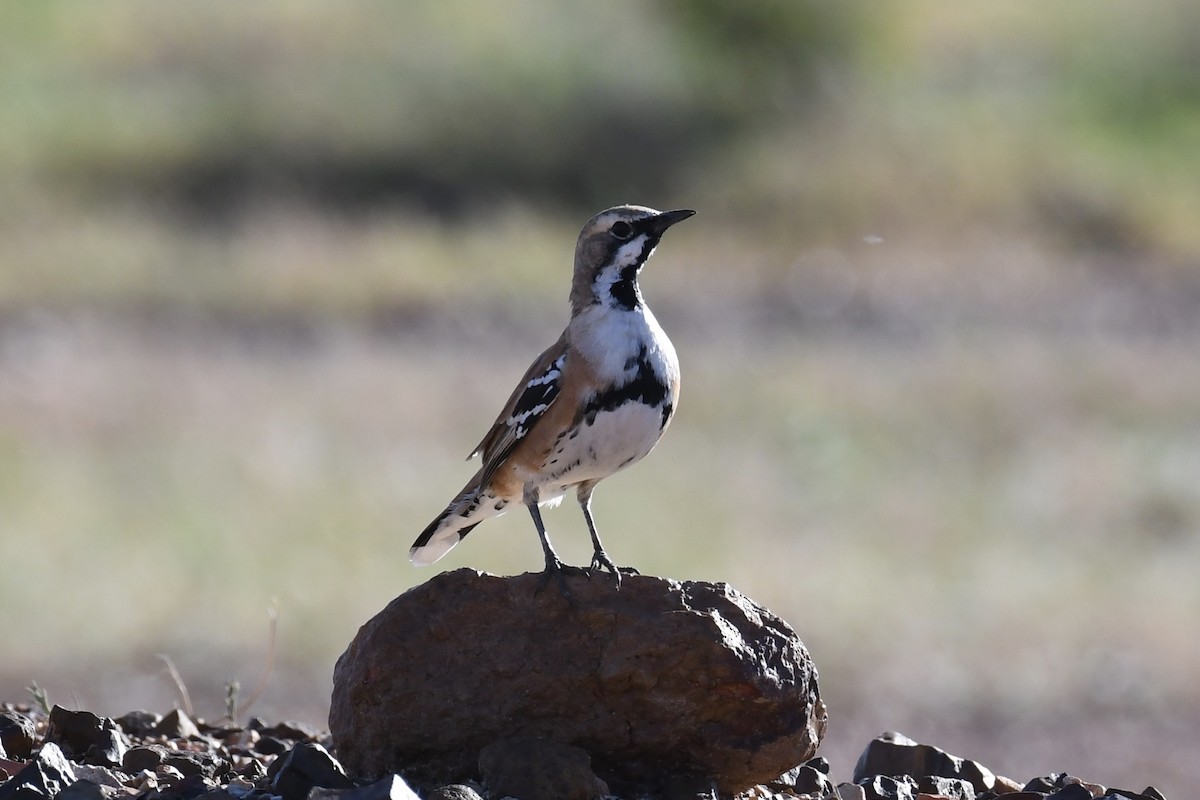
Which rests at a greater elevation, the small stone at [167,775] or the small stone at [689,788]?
the small stone at [689,788]

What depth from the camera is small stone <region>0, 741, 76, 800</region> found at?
5871mm

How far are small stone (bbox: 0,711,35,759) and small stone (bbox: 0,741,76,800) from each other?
823mm

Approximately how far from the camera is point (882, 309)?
34500 millimetres

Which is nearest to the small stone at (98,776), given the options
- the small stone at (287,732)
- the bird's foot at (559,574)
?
the bird's foot at (559,574)

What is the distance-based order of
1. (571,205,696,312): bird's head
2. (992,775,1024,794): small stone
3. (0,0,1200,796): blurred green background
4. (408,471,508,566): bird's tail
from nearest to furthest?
(992,775,1024,794): small stone
(571,205,696,312): bird's head
(408,471,508,566): bird's tail
(0,0,1200,796): blurred green background

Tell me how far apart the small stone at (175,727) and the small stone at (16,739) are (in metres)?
Result: 0.62

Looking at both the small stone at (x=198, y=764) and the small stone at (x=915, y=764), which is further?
the small stone at (x=915, y=764)

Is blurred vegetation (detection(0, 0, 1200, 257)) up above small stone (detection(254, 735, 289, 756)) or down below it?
above

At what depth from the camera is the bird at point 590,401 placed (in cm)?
698

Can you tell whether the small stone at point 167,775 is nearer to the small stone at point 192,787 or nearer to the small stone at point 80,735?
the small stone at point 192,787

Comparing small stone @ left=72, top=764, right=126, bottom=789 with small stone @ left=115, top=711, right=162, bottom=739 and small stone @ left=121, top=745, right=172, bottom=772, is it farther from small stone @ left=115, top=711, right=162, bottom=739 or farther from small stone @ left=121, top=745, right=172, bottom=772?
small stone @ left=115, top=711, right=162, bottom=739

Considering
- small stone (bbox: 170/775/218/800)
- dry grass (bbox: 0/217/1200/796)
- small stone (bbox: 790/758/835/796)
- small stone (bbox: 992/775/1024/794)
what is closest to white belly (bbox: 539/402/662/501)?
small stone (bbox: 790/758/835/796)

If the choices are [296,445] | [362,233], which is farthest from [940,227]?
[296,445]

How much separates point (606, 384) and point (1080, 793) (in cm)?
233
